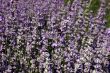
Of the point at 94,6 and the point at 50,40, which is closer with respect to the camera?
the point at 50,40

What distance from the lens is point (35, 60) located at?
351cm

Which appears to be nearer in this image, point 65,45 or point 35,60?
point 35,60

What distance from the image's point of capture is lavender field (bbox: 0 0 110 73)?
3.40 metres

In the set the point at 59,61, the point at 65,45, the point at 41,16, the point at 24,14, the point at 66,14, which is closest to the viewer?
the point at 59,61

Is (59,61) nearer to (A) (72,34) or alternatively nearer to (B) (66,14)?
(A) (72,34)

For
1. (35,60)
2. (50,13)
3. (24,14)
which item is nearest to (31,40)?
(35,60)

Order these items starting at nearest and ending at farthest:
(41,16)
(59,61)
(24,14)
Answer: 1. (59,61)
2. (24,14)
3. (41,16)

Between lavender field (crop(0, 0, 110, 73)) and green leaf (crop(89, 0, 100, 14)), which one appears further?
green leaf (crop(89, 0, 100, 14))

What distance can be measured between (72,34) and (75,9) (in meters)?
0.49

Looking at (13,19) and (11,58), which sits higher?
(13,19)

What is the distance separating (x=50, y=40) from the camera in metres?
3.84

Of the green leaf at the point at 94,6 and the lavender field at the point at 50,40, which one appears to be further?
the green leaf at the point at 94,6

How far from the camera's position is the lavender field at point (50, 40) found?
340 cm

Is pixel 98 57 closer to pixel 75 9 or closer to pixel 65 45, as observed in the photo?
pixel 65 45
